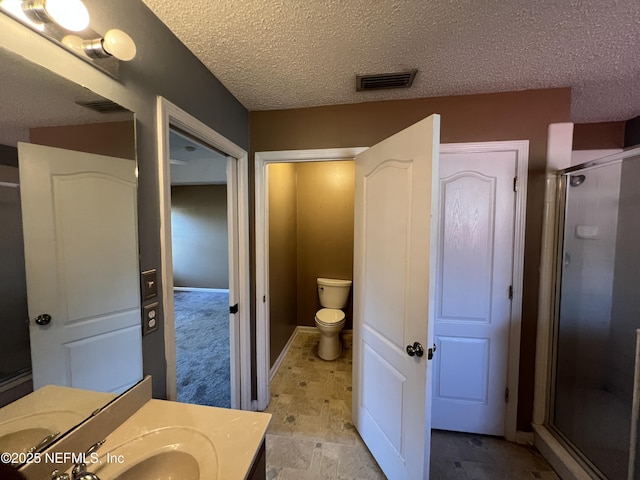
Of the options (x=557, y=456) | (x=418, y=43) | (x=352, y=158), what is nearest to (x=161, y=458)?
(x=352, y=158)

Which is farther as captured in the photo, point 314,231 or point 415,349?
point 314,231

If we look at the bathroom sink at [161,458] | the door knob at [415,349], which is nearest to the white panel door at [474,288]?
the door knob at [415,349]

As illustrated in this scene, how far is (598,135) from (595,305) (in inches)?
57.4

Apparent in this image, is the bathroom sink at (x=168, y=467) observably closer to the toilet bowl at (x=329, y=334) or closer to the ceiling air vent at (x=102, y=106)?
the ceiling air vent at (x=102, y=106)

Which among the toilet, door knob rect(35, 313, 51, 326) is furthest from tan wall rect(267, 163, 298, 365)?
door knob rect(35, 313, 51, 326)

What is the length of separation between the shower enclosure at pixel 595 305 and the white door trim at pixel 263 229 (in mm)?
1516

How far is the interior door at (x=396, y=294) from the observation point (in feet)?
3.80

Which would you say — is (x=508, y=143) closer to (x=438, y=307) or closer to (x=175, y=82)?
(x=438, y=307)

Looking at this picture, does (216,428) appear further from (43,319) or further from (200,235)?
(200,235)

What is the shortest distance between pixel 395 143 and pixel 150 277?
52.9 inches

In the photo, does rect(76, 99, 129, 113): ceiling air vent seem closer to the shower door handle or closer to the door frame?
the shower door handle

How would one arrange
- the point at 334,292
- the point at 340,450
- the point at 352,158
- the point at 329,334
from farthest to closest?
the point at 334,292
the point at 329,334
the point at 352,158
the point at 340,450

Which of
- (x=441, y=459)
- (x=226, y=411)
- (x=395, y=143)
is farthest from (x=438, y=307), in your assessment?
(x=226, y=411)

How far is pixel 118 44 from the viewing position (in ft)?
2.43
